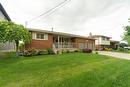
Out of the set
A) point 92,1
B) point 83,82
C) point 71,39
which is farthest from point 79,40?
point 83,82

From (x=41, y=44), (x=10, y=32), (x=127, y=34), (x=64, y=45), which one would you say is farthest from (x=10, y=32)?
(x=127, y=34)

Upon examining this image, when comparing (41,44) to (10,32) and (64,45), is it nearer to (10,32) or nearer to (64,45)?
(64,45)

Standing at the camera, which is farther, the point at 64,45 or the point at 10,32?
the point at 64,45

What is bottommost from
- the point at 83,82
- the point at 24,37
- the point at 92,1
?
the point at 83,82

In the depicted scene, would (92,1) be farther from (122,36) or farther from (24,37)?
(122,36)

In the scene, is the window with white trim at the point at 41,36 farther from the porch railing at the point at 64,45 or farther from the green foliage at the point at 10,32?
the green foliage at the point at 10,32

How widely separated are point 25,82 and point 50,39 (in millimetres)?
20226

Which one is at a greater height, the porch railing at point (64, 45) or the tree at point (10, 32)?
the tree at point (10, 32)

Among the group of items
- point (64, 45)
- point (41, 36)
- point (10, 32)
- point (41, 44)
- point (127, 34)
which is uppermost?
point (127, 34)

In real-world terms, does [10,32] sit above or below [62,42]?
above

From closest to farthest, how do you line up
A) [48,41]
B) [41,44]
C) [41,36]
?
[41,44], [41,36], [48,41]

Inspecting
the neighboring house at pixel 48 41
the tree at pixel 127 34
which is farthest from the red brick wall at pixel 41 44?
the tree at pixel 127 34

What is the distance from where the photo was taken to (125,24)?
59.4 m

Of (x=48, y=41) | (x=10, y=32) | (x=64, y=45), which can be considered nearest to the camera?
(x=10, y=32)
